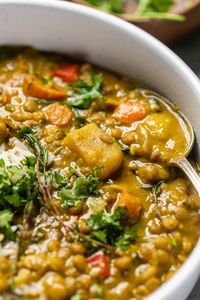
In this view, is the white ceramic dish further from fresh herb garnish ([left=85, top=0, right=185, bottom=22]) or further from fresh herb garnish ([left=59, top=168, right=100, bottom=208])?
fresh herb garnish ([left=85, top=0, right=185, bottom=22])

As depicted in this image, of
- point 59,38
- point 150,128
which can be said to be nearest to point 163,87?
point 150,128

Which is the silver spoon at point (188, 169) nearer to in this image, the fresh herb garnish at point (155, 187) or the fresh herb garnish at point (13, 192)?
the fresh herb garnish at point (155, 187)

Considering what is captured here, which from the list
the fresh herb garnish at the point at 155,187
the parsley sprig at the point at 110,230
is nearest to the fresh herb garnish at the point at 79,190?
the parsley sprig at the point at 110,230

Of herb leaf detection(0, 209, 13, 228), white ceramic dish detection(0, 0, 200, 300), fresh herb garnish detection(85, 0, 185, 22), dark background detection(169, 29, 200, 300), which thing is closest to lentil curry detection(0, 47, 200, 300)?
herb leaf detection(0, 209, 13, 228)

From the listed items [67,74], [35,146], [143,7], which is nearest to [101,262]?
[35,146]

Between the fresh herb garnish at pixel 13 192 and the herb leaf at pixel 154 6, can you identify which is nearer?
the fresh herb garnish at pixel 13 192

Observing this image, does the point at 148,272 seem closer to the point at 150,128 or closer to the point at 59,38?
the point at 150,128
